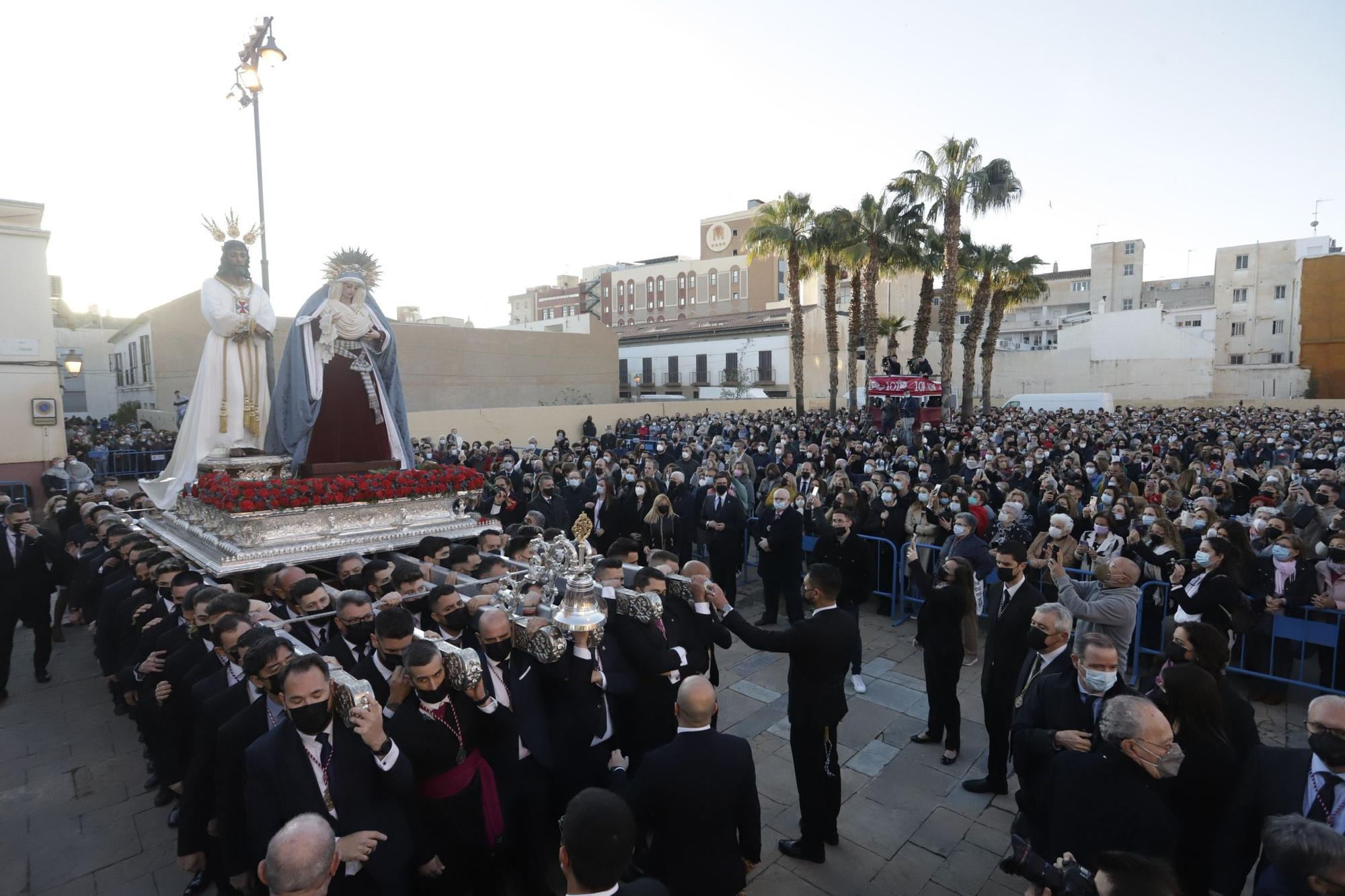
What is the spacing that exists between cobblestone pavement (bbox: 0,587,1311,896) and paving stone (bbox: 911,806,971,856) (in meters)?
0.01

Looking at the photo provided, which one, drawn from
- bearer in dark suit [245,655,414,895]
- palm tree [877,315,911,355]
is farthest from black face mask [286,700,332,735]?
palm tree [877,315,911,355]

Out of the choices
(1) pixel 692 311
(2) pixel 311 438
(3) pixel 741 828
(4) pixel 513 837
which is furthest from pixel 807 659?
(1) pixel 692 311

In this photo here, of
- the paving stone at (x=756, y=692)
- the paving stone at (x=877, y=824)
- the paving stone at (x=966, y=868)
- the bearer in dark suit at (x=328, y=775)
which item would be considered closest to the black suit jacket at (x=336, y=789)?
the bearer in dark suit at (x=328, y=775)

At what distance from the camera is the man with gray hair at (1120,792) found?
269 centimetres

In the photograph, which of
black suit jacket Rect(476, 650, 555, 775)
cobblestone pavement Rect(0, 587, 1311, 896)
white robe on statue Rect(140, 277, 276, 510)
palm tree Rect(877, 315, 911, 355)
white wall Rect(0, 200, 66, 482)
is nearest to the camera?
black suit jacket Rect(476, 650, 555, 775)

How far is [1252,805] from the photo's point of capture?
2986 mm

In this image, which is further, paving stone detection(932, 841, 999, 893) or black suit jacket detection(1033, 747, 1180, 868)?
paving stone detection(932, 841, 999, 893)

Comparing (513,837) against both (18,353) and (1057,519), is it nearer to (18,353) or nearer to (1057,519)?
(1057,519)

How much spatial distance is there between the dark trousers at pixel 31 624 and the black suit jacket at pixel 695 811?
7211mm

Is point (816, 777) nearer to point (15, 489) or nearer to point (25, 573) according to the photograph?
point (25, 573)

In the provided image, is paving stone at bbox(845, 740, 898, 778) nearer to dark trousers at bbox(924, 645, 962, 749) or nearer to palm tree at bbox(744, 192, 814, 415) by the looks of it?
dark trousers at bbox(924, 645, 962, 749)

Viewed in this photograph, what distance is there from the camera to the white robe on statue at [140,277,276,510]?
8.50m

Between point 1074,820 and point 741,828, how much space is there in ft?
4.54

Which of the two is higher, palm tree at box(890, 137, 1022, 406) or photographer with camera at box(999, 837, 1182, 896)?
palm tree at box(890, 137, 1022, 406)
